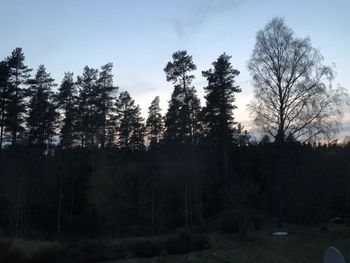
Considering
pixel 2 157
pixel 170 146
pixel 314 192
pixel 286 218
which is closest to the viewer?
pixel 286 218

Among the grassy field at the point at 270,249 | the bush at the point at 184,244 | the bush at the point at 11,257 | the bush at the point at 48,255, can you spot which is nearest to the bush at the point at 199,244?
the bush at the point at 184,244

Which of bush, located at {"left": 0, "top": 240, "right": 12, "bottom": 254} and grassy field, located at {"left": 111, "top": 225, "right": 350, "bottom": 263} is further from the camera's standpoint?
bush, located at {"left": 0, "top": 240, "right": 12, "bottom": 254}

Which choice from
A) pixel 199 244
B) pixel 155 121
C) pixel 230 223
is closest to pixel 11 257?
pixel 199 244

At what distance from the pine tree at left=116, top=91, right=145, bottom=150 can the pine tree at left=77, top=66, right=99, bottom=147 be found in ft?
15.6

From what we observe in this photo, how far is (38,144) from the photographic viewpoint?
3972 centimetres

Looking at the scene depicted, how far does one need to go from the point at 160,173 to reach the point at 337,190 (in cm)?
1669

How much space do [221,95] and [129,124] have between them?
16.7 metres

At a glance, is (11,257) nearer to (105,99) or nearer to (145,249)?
(145,249)

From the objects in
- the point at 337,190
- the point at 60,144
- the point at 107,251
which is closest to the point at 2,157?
the point at 60,144

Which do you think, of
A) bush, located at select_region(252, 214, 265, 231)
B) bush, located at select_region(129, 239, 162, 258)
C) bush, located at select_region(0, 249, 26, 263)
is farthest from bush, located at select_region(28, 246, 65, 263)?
bush, located at select_region(252, 214, 265, 231)

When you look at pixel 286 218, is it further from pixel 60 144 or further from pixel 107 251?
pixel 60 144

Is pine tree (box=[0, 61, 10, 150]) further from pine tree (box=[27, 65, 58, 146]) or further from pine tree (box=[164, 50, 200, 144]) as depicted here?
pine tree (box=[164, 50, 200, 144])

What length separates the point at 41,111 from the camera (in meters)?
39.8

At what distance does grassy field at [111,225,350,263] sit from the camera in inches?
606
